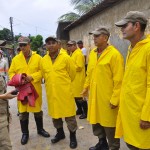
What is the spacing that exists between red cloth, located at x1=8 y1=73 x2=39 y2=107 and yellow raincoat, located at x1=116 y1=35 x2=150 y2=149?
186 cm

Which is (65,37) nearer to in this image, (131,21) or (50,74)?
(50,74)

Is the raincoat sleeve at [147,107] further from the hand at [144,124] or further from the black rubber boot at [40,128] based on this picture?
the black rubber boot at [40,128]

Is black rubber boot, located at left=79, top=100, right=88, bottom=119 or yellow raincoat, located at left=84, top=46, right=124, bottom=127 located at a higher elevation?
yellow raincoat, located at left=84, top=46, right=124, bottom=127

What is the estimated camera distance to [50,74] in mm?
4879

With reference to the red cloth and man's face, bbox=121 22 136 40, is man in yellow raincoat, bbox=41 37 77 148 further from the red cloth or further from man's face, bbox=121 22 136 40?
man's face, bbox=121 22 136 40

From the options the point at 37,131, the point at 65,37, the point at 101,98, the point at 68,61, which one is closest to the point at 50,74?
the point at 68,61

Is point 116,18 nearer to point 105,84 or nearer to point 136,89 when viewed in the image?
point 105,84

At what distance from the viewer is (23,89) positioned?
471 centimetres

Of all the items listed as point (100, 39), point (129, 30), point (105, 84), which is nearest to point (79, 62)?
point (100, 39)

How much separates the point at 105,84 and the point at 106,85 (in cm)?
2

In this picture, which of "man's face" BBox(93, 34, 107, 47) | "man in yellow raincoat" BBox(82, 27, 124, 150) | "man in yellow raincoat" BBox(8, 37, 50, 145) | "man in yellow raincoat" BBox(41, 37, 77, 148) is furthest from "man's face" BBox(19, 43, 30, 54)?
"man's face" BBox(93, 34, 107, 47)

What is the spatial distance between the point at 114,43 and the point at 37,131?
3.40 m

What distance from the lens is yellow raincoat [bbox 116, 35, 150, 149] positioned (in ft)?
9.68

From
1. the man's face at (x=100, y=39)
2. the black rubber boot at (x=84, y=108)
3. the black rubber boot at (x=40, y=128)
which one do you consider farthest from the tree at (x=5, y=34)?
the man's face at (x=100, y=39)
